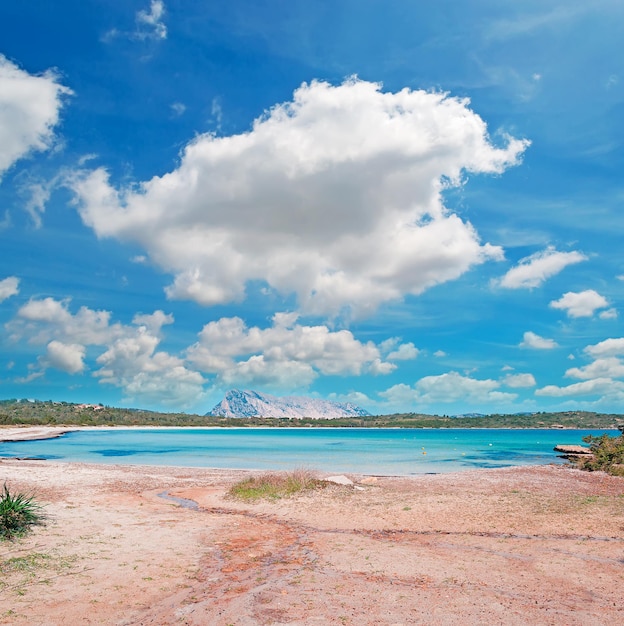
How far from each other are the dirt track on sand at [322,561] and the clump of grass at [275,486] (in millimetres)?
915

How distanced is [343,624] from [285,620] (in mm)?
1167

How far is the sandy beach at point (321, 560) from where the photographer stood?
412 inches

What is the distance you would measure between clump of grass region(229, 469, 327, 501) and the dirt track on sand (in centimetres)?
92

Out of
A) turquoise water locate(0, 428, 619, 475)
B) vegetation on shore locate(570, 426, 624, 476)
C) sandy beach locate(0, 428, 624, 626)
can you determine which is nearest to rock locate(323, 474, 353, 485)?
sandy beach locate(0, 428, 624, 626)

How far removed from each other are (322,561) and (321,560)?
115 millimetres

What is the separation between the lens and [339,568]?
537 inches

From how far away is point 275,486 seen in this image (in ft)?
86.1

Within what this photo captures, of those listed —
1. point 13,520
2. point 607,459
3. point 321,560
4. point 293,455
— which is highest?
point 13,520

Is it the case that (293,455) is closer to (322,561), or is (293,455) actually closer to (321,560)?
(321,560)

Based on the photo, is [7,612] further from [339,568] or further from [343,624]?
[339,568]

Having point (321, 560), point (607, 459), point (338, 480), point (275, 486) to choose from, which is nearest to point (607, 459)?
point (607, 459)

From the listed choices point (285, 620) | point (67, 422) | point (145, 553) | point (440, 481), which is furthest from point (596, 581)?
point (67, 422)

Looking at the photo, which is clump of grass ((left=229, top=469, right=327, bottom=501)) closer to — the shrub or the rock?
the rock

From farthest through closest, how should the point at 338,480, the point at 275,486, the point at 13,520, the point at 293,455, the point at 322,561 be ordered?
the point at 293,455, the point at 338,480, the point at 275,486, the point at 13,520, the point at 322,561
